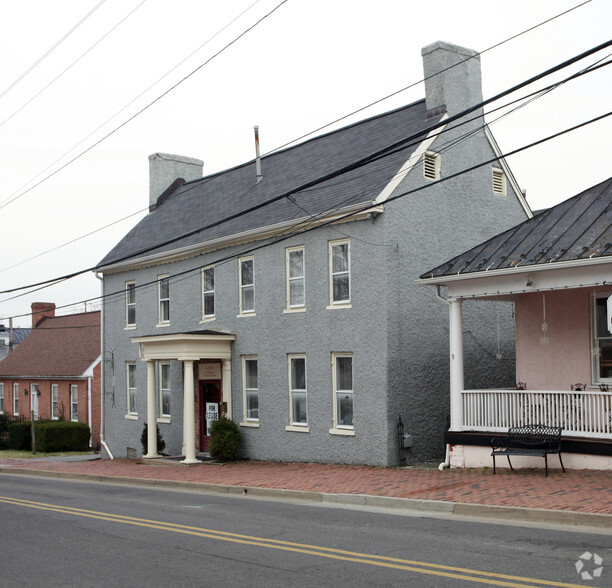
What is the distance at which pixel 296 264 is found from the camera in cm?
2044

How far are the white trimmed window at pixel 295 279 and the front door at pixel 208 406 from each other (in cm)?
440

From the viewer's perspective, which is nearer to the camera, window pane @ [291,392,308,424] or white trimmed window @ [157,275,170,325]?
window pane @ [291,392,308,424]

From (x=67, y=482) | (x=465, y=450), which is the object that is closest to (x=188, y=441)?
(x=67, y=482)

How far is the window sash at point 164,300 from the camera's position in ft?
83.6

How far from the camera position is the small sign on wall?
23.2 meters

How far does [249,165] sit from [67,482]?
11693mm

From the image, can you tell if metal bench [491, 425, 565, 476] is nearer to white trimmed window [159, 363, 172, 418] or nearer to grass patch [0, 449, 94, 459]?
white trimmed window [159, 363, 172, 418]

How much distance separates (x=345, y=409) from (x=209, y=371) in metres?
6.09

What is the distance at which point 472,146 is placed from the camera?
20688 millimetres

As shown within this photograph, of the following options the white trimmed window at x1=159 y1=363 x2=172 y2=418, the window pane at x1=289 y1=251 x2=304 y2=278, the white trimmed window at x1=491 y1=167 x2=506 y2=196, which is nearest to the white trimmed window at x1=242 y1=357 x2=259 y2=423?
the window pane at x1=289 y1=251 x2=304 y2=278

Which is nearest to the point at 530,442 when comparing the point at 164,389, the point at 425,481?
the point at 425,481

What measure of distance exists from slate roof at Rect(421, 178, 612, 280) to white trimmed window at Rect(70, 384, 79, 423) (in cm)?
2699

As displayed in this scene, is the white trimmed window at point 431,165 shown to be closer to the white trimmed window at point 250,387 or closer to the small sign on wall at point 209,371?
the white trimmed window at point 250,387

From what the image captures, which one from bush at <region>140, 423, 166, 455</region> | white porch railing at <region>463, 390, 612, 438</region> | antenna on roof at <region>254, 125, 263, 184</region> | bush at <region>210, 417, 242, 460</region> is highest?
antenna on roof at <region>254, 125, 263, 184</region>
